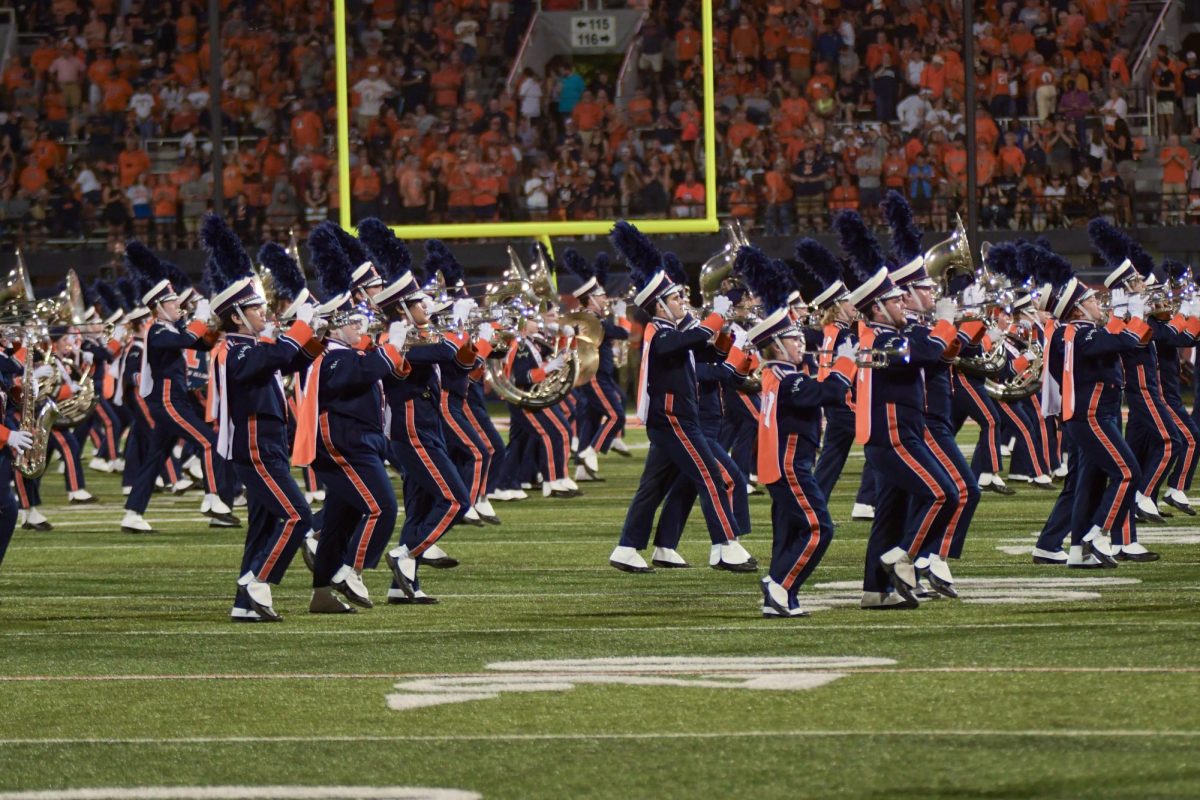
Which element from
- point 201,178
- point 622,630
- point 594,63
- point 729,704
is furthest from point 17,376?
point 201,178

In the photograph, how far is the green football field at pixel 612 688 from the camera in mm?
5832

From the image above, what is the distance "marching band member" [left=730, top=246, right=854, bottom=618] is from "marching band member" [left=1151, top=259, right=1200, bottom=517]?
3.33 metres

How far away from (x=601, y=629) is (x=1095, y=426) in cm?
296

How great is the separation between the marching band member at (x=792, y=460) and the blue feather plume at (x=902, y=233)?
619 mm

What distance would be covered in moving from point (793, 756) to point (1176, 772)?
101cm

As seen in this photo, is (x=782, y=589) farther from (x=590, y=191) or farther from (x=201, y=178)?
(x=201, y=178)

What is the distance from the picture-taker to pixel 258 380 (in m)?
9.12

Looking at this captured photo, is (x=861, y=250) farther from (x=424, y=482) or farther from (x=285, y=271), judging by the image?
(x=285, y=271)

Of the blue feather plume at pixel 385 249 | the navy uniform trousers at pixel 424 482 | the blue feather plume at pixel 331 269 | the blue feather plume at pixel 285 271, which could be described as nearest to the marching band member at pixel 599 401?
the blue feather plume at pixel 385 249

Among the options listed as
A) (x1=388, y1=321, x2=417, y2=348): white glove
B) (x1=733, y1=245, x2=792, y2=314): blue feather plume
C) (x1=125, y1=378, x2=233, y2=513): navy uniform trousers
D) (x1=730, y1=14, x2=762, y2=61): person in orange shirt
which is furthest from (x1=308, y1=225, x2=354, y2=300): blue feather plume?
(x1=730, y1=14, x2=762, y2=61): person in orange shirt

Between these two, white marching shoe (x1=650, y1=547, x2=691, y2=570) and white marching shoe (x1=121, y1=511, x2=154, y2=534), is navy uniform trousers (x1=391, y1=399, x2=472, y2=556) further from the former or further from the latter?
white marching shoe (x1=121, y1=511, x2=154, y2=534)

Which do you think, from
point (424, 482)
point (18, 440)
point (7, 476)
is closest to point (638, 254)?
point (424, 482)

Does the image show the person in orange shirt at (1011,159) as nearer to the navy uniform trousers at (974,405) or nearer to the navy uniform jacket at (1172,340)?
the navy uniform trousers at (974,405)

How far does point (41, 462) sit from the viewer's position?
11102 millimetres
